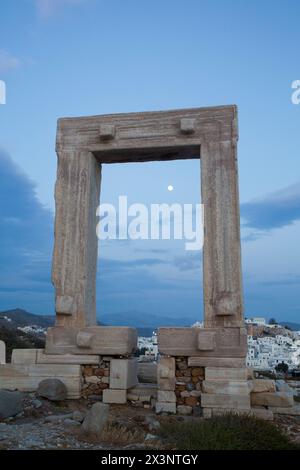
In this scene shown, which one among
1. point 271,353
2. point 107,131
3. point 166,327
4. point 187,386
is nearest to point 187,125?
point 107,131

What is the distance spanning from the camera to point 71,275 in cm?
883

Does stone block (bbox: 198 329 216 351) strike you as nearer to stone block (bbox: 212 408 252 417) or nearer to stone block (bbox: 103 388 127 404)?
stone block (bbox: 212 408 252 417)

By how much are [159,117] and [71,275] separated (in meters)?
3.48

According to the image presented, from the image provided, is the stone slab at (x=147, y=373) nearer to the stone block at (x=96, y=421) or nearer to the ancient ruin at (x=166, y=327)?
the ancient ruin at (x=166, y=327)

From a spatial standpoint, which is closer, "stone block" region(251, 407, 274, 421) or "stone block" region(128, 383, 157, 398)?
"stone block" region(251, 407, 274, 421)

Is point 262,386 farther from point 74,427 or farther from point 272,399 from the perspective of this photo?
point 74,427

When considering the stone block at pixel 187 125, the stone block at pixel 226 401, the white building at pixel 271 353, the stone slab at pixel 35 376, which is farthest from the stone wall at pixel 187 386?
the white building at pixel 271 353

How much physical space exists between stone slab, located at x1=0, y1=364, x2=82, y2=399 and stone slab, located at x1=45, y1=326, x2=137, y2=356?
0.98ft

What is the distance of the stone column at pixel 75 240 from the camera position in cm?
871

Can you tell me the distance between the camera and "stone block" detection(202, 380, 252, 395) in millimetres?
7659

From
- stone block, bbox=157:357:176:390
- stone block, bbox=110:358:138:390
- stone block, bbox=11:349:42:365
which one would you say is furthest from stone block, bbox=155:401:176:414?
stone block, bbox=11:349:42:365

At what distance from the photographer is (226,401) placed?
765 centimetres

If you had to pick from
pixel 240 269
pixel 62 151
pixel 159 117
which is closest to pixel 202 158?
pixel 159 117

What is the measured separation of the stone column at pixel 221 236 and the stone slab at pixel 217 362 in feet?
1.85
